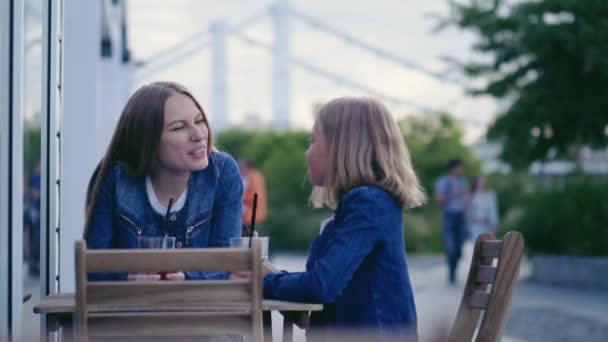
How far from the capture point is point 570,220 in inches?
459

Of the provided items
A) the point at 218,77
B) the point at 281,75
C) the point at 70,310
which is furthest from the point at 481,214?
the point at 218,77

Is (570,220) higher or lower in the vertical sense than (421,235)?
higher

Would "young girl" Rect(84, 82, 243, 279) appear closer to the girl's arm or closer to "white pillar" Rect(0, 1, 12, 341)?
"white pillar" Rect(0, 1, 12, 341)

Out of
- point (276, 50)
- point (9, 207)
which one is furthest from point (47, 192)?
point (276, 50)

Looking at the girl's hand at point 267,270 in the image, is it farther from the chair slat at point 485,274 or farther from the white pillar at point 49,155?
the white pillar at point 49,155

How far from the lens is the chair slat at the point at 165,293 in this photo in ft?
7.89

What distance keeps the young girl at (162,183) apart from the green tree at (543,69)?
1034 centimetres

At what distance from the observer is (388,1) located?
2950cm

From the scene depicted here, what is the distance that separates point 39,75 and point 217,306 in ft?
5.33

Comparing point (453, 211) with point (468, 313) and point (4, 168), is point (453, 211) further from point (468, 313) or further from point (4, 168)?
point (4, 168)

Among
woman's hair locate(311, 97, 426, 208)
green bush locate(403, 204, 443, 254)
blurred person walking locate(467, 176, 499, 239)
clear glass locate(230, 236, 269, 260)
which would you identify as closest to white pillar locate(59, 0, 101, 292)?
clear glass locate(230, 236, 269, 260)

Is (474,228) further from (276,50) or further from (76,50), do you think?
(276,50)

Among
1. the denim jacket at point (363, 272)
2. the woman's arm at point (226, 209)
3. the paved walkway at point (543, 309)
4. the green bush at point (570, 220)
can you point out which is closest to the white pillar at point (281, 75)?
the green bush at point (570, 220)

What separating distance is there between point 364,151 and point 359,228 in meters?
0.26
